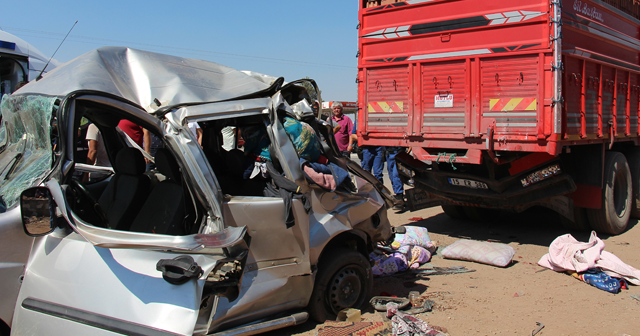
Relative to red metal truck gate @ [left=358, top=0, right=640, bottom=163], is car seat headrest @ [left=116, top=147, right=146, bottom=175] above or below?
below

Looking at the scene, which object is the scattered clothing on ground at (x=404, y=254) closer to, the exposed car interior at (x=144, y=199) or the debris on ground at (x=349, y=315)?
the debris on ground at (x=349, y=315)

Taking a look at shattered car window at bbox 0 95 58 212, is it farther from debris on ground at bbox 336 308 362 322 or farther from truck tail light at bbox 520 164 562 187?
truck tail light at bbox 520 164 562 187

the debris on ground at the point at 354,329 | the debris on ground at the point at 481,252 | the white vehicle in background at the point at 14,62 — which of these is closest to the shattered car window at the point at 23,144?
the debris on ground at the point at 354,329

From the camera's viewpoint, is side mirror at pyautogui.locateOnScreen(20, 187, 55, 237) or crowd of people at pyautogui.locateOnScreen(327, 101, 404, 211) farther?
crowd of people at pyautogui.locateOnScreen(327, 101, 404, 211)

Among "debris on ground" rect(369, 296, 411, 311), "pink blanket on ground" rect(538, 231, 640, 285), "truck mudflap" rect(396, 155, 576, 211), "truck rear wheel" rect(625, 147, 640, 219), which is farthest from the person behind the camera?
"truck rear wheel" rect(625, 147, 640, 219)

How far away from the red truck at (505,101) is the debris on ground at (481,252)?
0.85 meters

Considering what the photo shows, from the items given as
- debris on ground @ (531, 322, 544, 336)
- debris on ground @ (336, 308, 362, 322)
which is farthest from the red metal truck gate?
debris on ground @ (336, 308, 362, 322)

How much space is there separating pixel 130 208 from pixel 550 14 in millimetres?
4994

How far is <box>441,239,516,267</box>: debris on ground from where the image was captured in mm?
5590

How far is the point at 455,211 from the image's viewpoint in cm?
796

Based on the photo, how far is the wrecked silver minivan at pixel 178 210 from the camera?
2539 mm

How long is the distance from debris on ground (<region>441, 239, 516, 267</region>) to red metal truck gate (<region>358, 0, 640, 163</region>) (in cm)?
108

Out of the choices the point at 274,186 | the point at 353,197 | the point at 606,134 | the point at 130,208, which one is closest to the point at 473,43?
the point at 606,134

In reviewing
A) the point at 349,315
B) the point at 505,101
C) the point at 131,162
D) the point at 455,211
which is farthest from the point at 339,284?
the point at 455,211
